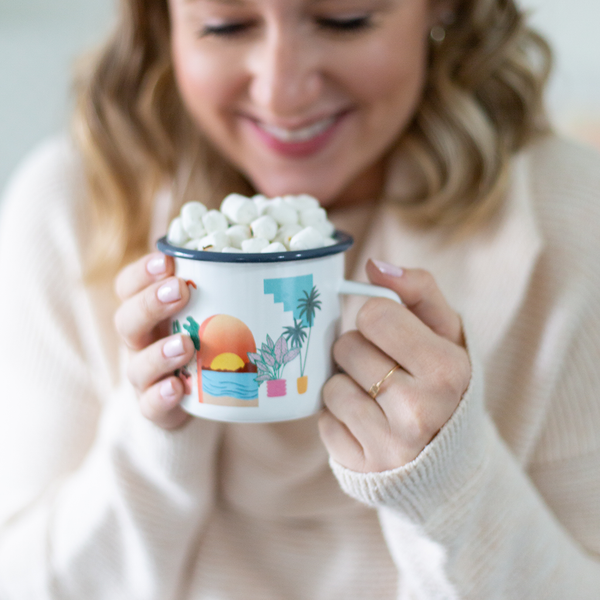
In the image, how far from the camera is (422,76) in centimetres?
102

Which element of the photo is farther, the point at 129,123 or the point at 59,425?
the point at 129,123

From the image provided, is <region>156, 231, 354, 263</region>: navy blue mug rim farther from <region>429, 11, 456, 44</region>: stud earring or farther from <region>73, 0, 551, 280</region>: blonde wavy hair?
<region>429, 11, 456, 44</region>: stud earring

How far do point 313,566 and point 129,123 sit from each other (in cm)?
90

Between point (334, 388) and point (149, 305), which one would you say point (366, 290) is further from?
point (149, 305)

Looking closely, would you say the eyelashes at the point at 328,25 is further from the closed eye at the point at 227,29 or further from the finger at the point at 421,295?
the finger at the point at 421,295

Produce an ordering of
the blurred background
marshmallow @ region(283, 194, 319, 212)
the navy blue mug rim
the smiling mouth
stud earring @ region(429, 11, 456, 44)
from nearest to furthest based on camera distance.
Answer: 1. the navy blue mug rim
2. marshmallow @ region(283, 194, 319, 212)
3. the smiling mouth
4. stud earring @ region(429, 11, 456, 44)
5. the blurred background

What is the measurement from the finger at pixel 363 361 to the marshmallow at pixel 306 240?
120 mm

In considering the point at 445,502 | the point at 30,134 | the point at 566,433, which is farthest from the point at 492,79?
the point at 30,134

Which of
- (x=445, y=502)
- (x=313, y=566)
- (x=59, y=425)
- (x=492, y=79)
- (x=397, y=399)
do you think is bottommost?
(x=313, y=566)

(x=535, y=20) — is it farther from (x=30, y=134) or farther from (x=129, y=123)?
(x=30, y=134)

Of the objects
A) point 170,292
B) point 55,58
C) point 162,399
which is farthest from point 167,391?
point 55,58

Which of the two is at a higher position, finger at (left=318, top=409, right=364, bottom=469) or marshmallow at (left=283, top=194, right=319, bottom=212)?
marshmallow at (left=283, top=194, right=319, bottom=212)

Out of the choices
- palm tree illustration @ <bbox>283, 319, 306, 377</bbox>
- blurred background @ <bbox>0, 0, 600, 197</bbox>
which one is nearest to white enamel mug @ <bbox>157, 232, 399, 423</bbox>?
palm tree illustration @ <bbox>283, 319, 306, 377</bbox>

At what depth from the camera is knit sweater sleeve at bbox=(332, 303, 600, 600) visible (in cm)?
66
